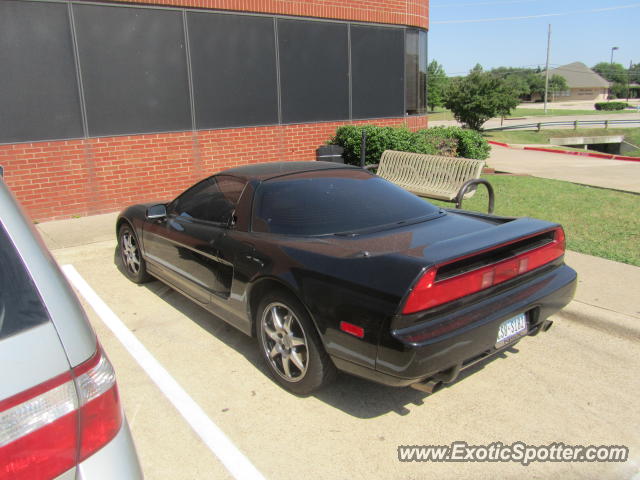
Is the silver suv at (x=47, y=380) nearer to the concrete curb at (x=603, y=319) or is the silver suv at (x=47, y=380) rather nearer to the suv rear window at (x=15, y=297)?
the suv rear window at (x=15, y=297)

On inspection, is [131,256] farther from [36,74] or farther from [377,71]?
[377,71]

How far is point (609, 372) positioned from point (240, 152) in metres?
8.00

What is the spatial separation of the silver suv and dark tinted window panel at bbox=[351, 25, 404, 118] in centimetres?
1095

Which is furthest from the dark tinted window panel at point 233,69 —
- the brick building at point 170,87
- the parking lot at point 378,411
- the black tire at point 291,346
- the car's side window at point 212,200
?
the black tire at point 291,346

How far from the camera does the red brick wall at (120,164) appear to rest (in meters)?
8.54

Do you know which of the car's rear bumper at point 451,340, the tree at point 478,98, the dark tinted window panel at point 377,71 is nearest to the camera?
the car's rear bumper at point 451,340

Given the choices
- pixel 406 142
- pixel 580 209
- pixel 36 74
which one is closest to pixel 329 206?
pixel 580 209

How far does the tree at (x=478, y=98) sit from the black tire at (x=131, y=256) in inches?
1095

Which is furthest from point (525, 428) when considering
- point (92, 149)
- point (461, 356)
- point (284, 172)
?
point (92, 149)

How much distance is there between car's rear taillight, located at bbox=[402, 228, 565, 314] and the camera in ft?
9.64

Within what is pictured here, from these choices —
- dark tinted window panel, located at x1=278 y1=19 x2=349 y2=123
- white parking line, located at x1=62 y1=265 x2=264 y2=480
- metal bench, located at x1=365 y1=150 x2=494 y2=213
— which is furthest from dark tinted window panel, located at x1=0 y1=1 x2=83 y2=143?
metal bench, located at x1=365 y1=150 x2=494 y2=213

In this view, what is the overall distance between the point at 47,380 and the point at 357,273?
1847 millimetres

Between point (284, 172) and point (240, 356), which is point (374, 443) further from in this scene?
point (284, 172)

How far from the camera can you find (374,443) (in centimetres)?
317
